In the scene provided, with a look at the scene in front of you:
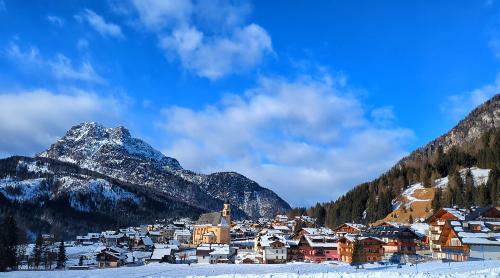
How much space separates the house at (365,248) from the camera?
8594 cm

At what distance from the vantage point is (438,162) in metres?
173

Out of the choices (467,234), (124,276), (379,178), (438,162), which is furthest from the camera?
(379,178)

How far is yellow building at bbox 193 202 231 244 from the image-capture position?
15100 cm

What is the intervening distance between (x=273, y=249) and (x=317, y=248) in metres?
8.80

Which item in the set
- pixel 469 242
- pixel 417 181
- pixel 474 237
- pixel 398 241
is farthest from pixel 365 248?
pixel 417 181

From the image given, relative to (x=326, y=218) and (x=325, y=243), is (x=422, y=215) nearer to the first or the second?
(x=326, y=218)

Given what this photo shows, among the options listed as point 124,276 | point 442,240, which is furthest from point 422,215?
point 124,276

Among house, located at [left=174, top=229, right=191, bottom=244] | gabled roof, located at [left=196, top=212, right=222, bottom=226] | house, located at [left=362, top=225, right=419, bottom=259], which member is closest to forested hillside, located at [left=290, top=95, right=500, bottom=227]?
gabled roof, located at [left=196, top=212, right=222, bottom=226]

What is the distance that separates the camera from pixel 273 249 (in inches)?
3661

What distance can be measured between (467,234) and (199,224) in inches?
4228

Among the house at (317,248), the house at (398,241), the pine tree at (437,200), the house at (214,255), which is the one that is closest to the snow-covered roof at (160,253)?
the house at (214,255)

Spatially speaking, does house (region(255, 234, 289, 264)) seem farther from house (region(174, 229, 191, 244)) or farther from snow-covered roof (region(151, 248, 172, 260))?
house (region(174, 229, 191, 244))

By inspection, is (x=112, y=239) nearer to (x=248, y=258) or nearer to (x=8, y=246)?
(x=248, y=258)

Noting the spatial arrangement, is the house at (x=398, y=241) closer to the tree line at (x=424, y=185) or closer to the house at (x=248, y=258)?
the house at (x=248, y=258)
